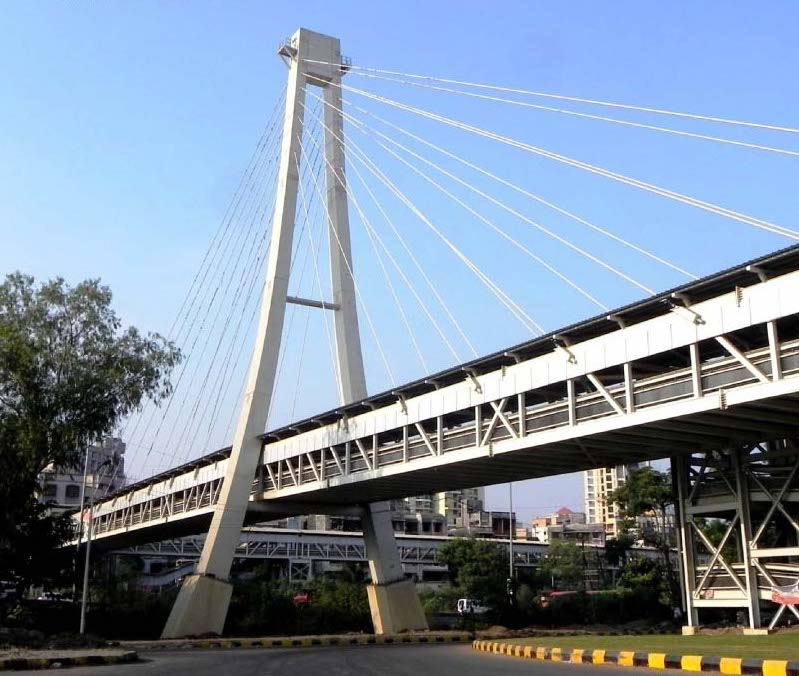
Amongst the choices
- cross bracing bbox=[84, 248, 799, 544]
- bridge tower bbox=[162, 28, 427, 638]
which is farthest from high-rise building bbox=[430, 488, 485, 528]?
cross bracing bbox=[84, 248, 799, 544]

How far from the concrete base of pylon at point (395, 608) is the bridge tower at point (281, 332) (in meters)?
0.05

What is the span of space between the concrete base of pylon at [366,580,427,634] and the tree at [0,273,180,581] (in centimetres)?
1379

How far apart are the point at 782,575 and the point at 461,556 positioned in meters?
55.8

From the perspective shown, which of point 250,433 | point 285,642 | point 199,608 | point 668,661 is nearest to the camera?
point 668,661

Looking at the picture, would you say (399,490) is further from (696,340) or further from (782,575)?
(696,340)

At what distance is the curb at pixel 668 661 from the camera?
41.2ft

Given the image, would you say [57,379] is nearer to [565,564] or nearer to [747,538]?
[747,538]

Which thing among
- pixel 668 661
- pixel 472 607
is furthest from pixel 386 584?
pixel 668 661

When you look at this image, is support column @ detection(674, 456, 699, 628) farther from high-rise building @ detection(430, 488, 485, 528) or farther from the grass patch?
high-rise building @ detection(430, 488, 485, 528)

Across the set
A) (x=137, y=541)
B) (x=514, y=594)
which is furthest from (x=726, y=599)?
(x=137, y=541)

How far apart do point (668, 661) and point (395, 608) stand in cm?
2497

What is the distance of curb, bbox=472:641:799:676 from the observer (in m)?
12.6

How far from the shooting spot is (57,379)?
2936 centimetres

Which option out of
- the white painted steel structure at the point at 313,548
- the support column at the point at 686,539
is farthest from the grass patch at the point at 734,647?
the white painted steel structure at the point at 313,548
